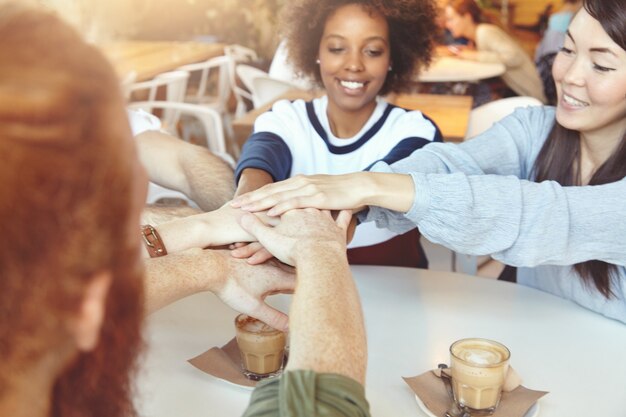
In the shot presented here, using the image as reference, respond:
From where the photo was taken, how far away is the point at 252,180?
74.7 inches

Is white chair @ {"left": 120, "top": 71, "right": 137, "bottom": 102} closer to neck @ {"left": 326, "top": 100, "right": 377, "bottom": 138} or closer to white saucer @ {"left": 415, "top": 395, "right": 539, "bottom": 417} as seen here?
white saucer @ {"left": 415, "top": 395, "right": 539, "bottom": 417}

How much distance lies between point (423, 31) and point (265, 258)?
3.78 ft

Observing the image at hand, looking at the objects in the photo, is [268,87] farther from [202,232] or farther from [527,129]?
[202,232]

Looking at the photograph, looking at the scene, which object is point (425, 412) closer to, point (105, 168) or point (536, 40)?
point (105, 168)

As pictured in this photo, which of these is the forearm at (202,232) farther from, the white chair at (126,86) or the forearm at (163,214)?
the white chair at (126,86)

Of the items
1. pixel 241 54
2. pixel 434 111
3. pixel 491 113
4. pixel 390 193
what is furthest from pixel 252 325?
pixel 241 54

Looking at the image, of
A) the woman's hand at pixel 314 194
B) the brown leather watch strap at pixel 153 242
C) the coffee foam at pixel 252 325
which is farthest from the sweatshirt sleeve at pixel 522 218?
the brown leather watch strap at pixel 153 242

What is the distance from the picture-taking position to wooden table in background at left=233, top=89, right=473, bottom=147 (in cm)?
303

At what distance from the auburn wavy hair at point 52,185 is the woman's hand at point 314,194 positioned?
837 millimetres

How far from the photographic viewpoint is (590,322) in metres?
1.54

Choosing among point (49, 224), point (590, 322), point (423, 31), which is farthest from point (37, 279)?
point (423, 31)

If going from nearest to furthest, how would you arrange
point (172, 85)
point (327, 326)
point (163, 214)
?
point (327, 326), point (163, 214), point (172, 85)

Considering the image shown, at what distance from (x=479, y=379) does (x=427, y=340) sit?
0.96 ft

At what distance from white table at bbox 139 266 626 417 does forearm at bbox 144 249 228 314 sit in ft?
0.35
